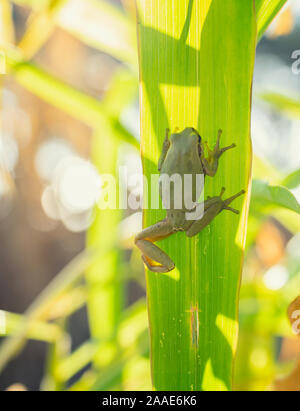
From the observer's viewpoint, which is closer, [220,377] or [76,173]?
[220,377]

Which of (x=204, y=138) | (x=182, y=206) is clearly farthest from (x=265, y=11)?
(x=182, y=206)

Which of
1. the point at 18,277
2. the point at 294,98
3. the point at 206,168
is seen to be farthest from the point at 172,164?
the point at 18,277

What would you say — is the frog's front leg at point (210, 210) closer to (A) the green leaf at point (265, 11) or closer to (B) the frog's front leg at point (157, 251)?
(B) the frog's front leg at point (157, 251)

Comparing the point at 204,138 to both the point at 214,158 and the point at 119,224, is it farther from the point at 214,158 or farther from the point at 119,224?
the point at 119,224

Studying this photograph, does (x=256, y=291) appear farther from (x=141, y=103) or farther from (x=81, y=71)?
(x=81, y=71)

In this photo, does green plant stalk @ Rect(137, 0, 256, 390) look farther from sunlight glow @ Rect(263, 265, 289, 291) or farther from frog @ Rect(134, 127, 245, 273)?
sunlight glow @ Rect(263, 265, 289, 291)

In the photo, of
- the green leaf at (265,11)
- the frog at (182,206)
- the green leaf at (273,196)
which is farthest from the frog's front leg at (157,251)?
the green leaf at (265,11)
